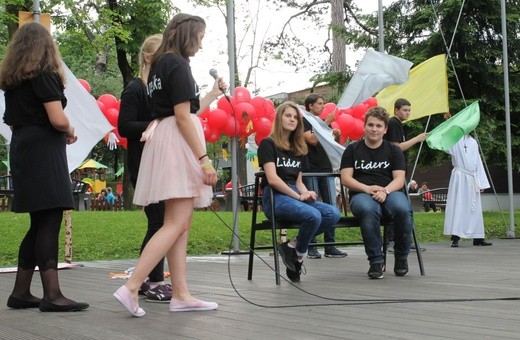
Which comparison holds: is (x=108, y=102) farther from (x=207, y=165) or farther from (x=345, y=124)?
(x=207, y=165)

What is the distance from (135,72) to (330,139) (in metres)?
17.3

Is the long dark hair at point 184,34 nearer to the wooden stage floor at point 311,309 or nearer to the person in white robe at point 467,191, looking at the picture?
the wooden stage floor at point 311,309

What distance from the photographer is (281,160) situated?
7887mm

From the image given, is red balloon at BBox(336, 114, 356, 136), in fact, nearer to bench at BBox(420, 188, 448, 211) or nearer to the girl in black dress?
the girl in black dress

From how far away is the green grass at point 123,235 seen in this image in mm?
11805

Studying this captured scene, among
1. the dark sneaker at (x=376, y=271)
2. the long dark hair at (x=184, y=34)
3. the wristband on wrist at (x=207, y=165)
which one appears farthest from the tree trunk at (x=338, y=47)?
the wristband on wrist at (x=207, y=165)

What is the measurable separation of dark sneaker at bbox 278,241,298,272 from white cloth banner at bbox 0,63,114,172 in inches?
111

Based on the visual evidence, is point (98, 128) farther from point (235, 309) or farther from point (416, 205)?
point (416, 205)

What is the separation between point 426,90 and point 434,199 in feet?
74.8

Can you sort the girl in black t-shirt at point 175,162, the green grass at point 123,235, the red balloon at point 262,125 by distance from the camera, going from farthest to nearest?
the red balloon at point 262,125 → the green grass at point 123,235 → the girl in black t-shirt at point 175,162

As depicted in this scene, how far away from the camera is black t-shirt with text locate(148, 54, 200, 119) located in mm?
5559

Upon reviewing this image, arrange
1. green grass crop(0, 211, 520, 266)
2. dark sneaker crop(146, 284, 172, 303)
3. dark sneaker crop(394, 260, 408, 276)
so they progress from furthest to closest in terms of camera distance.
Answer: green grass crop(0, 211, 520, 266)
dark sneaker crop(394, 260, 408, 276)
dark sneaker crop(146, 284, 172, 303)

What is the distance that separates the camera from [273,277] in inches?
319

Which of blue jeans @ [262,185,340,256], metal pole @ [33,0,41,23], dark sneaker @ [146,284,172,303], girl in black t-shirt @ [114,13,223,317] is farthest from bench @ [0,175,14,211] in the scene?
girl in black t-shirt @ [114,13,223,317]
